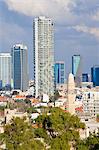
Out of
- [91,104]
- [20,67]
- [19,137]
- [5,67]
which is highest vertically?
[5,67]

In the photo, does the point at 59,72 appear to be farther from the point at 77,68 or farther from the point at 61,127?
the point at 61,127

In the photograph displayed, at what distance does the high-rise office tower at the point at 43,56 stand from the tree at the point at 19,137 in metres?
54.0

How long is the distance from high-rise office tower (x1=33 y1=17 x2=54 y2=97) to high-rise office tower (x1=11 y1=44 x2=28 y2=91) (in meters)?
18.1

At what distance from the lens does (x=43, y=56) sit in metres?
74.1

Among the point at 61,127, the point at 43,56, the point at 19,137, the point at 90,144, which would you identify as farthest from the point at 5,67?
the point at 90,144

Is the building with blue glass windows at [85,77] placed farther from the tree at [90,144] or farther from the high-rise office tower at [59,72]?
the tree at [90,144]

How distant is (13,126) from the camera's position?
1603 cm

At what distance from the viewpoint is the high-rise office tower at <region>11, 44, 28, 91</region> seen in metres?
96.0

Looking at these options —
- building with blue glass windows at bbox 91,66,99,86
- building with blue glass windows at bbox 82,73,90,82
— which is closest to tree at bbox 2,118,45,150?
building with blue glass windows at bbox 91,66,99,86

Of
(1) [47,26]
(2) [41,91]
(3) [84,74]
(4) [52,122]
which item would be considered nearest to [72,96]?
(4) [52,122]

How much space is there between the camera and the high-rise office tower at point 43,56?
71.0 metres

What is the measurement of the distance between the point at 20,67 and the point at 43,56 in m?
26.1

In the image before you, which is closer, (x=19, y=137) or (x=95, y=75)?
(x=19, y=137)

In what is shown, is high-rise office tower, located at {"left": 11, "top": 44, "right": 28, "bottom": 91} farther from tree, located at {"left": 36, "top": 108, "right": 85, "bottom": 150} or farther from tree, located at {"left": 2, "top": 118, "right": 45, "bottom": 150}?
tree, located at {"left": 2, "top": 118, "right": 45, "bottom": 150}
